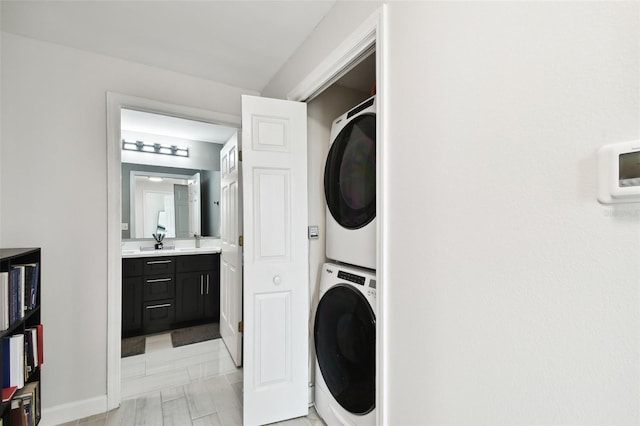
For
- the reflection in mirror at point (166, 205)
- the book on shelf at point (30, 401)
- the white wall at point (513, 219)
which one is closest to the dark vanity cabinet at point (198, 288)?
the reflection in mirror at point (166, 205)

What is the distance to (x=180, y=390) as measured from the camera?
2.13 metres

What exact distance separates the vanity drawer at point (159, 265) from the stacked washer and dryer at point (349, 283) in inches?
90.6

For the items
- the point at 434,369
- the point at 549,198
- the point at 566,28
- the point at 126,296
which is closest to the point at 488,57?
the point at 566,28

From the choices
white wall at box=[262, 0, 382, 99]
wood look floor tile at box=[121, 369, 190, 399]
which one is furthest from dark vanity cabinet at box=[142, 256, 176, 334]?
white wall at box=[262, 0, 382, 99]

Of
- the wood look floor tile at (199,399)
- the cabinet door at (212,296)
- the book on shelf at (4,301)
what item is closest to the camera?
the book on shelf at (4,301)

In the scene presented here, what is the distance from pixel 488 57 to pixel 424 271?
26.9 inches

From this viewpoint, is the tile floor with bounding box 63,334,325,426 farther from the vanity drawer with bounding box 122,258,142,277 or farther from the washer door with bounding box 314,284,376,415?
the vanity drawer with bounding box 122,258,142,277

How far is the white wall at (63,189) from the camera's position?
5.72 ft

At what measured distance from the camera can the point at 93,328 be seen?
1.92 metres

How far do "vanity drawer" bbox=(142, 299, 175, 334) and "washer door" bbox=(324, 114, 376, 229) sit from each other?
8.70ft

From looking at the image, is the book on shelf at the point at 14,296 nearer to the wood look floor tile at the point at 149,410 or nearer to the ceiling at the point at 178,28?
the wood look floor tile at the point at 149,410

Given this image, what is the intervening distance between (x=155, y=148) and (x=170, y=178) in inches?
17.5

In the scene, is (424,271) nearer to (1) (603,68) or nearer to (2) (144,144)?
(1) (603,68)

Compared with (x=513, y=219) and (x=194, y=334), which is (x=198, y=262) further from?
(x=513, y=219)
